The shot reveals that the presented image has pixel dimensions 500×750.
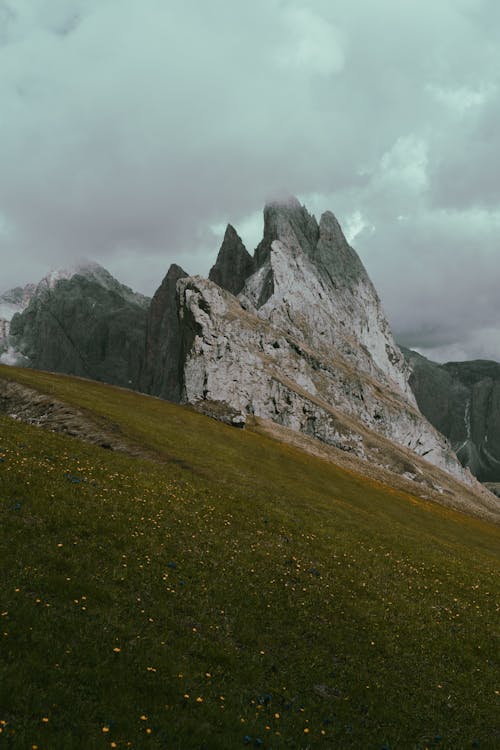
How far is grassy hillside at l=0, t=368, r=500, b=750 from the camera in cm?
989

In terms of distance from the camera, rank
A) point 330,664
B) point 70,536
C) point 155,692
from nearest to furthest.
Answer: point 155,692 < point 330,664 < point 70,536

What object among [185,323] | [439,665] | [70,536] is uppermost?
[185,323]

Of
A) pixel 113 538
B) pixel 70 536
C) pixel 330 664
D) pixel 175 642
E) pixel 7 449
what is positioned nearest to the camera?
pixel 175 642

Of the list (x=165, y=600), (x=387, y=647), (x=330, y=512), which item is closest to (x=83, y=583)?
(x=165, y=600)

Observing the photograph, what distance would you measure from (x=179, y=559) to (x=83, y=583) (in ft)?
14.8

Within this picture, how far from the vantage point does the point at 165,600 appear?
1451 cm

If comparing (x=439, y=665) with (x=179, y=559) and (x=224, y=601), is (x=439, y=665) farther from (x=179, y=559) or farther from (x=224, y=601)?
(x=179, y=559)

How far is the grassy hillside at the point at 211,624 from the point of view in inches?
389

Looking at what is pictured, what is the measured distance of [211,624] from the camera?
1403 cm

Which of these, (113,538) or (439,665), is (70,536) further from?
(439,665)

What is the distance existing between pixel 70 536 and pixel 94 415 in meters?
30.2

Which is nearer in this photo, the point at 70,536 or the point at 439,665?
the point at 439,665

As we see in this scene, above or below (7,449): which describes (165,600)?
below

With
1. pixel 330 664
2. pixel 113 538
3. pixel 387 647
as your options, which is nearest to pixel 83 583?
pixel 113 538
